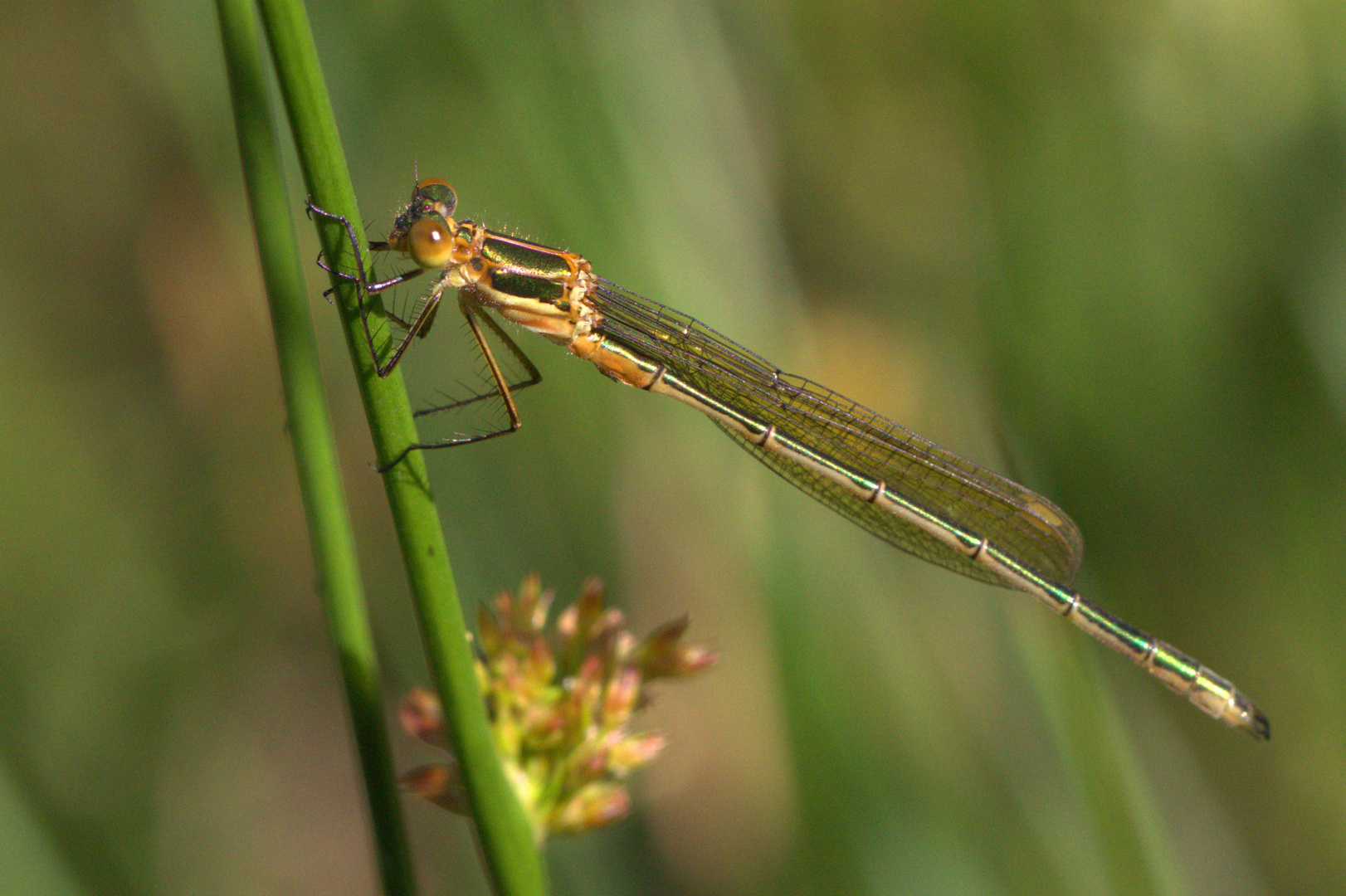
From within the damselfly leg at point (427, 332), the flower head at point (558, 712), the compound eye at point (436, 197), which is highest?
the compound eye at point (436, 197)

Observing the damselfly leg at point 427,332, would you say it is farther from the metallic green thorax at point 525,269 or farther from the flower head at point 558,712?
the flower head at point 558,712

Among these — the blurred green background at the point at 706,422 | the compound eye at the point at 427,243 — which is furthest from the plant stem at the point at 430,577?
the blurred green background at the point at 706,422

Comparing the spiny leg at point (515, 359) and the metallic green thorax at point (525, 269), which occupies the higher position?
the metallic green thorax at point (525, 269)

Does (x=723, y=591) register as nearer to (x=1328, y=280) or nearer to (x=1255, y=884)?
(x=1255, y=884)

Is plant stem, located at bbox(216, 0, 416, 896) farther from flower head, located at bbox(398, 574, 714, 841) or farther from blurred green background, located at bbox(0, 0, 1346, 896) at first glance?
blurred green background, located at bbox(0, 0, 1346, 896)

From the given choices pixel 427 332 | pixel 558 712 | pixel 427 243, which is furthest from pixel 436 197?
pixel 558 712

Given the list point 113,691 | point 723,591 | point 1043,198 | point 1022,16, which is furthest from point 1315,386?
point 113,691
